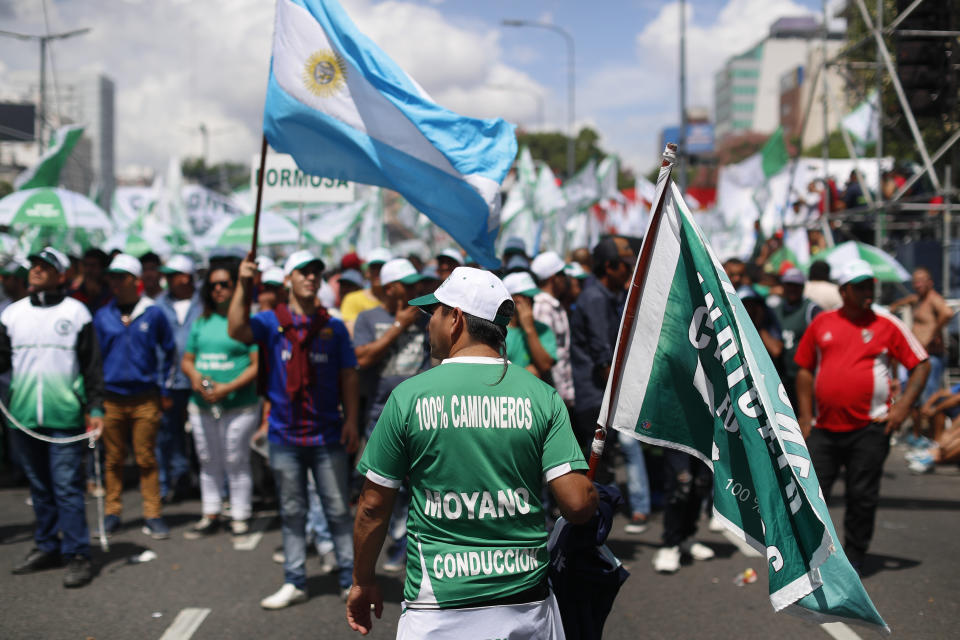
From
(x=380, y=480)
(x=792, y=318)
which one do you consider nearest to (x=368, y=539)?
(x=380, y=480)

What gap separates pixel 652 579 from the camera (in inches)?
234

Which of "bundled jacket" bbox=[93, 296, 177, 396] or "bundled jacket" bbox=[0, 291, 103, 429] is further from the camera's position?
"bundled jacket" bbox=[93, 296, 177, 396]

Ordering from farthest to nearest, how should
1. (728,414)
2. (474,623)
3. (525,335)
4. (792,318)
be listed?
(792,318), (525,335), (728,414), (474,623)

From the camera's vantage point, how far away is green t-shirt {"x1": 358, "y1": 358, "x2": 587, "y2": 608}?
107 inches

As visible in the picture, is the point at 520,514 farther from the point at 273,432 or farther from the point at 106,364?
the point at 106,364

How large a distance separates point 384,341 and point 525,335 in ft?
3.45

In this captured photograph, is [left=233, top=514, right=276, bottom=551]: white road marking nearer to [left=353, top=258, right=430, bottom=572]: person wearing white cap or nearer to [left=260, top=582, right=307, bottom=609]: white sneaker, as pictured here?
[left=353, top=258, right=430, bottom=572]: person wearing white cap

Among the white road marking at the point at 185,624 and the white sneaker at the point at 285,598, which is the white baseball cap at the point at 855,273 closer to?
the white sneaker at the point at 285,598

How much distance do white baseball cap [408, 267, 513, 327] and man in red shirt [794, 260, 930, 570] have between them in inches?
150

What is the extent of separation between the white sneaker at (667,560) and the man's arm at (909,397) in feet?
5.27

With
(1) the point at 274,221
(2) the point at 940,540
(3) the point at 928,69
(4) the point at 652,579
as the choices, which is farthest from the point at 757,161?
(4) the point at 652,579

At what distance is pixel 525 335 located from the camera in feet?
21.5

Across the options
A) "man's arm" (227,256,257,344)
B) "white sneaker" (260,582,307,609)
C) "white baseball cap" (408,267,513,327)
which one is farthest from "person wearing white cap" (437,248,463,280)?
"white baseball cap" (408,267,513,327)

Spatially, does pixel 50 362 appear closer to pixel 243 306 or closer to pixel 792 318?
pixel 243 306
